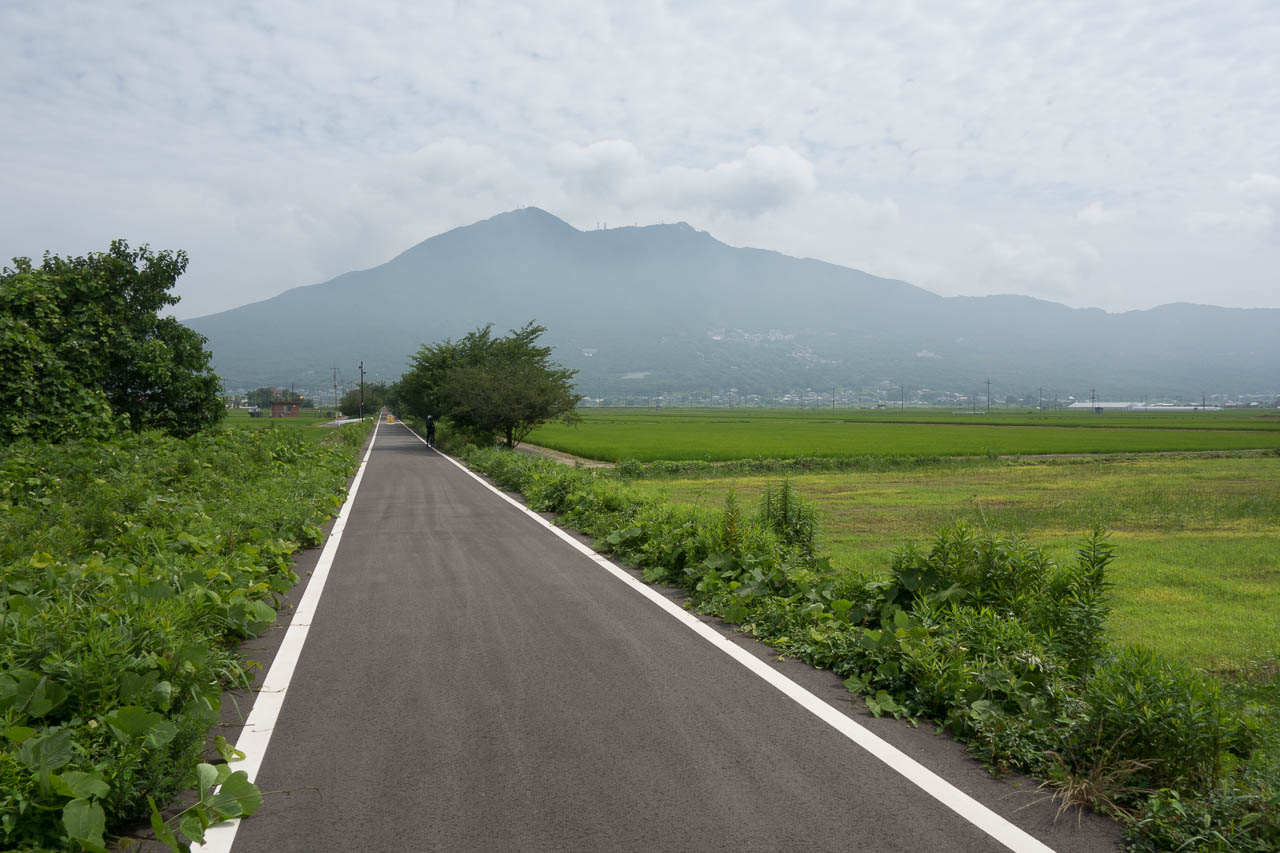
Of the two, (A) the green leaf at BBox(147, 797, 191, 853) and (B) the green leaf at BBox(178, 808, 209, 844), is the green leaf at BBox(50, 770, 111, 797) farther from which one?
(B) the green leaf at BBox(178, 808, 209, 844)

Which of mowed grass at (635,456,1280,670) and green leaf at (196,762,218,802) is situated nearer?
green leaf at (196,762,218,802)

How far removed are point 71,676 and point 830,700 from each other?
394cm

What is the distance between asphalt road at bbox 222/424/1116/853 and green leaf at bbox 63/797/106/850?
469mm

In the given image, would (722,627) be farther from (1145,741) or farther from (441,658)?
(1145,741)

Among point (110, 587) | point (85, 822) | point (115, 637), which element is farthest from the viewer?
point (110, 587)

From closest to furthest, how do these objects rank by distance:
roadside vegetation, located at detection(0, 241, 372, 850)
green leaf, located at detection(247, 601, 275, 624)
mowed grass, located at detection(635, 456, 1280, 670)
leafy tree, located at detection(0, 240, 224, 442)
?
roadside vegetation, located at detection(0, 241, 372, 850), green leaf, located at detection(247, 601, 275, 624), mowed grass, located at detection(635, 456, 1280, 670), leafy tree, located at detection(0, 240, 224, 442)

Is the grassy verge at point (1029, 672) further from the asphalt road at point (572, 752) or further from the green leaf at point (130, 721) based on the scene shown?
the green leaf at point (130, 721)

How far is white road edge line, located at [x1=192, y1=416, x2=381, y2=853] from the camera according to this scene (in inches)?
123

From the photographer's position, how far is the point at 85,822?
2797mm

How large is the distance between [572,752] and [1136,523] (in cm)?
1611

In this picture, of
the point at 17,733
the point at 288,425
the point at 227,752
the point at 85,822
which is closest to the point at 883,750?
the point at 227,752

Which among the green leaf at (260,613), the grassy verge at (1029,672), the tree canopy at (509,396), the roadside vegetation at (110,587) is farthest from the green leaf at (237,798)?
the tree canopy at (509,396)

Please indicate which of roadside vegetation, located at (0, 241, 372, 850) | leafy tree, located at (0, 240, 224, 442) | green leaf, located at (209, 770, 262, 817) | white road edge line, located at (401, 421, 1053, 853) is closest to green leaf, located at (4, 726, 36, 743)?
roadside vegetation, located at (0, 241, 372, 850)

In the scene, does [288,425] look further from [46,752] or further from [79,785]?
[79,785]
